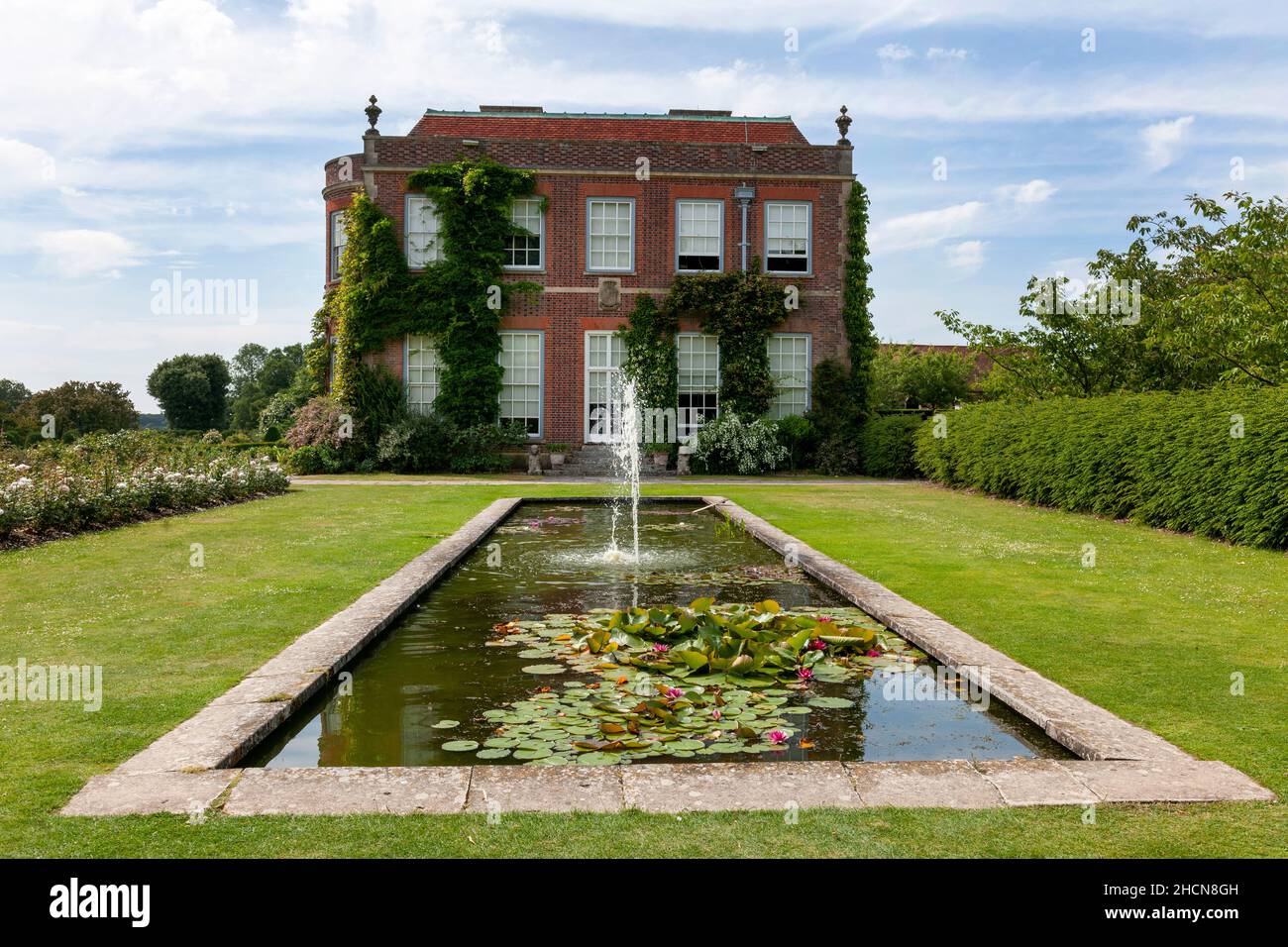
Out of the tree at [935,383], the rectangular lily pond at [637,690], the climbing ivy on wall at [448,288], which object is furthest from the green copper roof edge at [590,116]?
the rectangular lily pond at [637,690]

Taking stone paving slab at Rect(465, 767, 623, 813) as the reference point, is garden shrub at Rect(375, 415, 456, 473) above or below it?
above

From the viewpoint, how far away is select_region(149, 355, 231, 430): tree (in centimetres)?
5472

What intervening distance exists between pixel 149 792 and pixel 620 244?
22145mm

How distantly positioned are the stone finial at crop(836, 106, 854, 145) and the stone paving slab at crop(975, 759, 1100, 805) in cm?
2325

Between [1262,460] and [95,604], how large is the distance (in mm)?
10950

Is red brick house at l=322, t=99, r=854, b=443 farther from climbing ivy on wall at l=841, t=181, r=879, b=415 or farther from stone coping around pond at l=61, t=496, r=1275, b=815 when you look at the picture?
stone coping around pond at l=61, t=496, r=1275, b=815

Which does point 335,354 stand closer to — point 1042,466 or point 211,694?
point 1042,466

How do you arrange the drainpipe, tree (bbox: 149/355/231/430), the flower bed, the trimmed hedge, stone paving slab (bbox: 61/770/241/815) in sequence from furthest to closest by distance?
tree (bbox: 149/355/231/430), the drainpipe, the flower bed, the trimmed hedge, stone paving slab (bbox: 61/770/241/815)

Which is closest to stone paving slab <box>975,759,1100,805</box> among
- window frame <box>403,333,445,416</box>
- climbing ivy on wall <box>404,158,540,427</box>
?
climbing ivy on wall <box>404,158,540,427</box>

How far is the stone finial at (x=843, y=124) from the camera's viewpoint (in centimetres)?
2450

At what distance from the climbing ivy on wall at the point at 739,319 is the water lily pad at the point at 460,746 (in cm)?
1999

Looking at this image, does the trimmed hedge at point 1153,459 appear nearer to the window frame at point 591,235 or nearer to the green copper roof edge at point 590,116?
the window frame at point 591,235

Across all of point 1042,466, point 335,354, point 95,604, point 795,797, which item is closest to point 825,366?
point 1042,466

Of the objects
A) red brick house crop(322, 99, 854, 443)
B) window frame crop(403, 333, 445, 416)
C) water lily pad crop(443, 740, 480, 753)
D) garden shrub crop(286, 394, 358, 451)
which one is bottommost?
water lily pad crop(443, 740, 480, 753)
